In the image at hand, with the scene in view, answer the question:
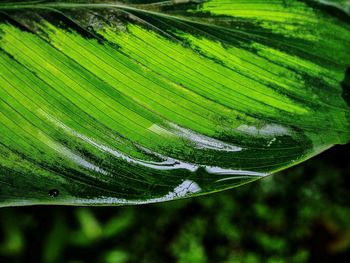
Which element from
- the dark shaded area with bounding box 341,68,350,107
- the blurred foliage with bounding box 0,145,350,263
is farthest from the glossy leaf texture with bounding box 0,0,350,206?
the blurred foliage with bounding box 0,145,350,263

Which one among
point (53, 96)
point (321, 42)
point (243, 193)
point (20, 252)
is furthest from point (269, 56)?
point (20, 252)

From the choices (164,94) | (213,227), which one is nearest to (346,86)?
(164,94)

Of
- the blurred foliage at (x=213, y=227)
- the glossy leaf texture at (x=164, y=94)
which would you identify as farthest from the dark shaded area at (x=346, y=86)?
the blurred foliage at (x=213, y=227)

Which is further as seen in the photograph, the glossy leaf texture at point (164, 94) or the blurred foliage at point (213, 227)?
the blurred foliage at point (213, 227)

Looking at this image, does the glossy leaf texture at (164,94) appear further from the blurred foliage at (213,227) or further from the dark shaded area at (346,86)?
the blurred foliage at (213,227)

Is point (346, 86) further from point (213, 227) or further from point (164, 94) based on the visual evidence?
point (213, 227)

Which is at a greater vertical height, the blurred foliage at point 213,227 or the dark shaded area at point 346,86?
the dark shaded area at point 346,86
